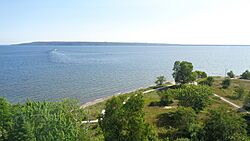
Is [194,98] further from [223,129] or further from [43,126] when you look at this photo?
[43,126]

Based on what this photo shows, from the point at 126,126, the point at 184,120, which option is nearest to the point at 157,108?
the point at 184,120

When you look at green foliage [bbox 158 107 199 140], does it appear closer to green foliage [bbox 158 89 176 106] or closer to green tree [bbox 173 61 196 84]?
green foliage [bbox 158 89 176 106]

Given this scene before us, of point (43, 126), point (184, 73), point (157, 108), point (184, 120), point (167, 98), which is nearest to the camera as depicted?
point (43, 126)

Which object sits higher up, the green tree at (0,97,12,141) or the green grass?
the green tree at (0,97,12,141)

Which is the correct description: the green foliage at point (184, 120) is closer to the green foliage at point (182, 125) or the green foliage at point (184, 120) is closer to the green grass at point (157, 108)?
the green foliage at point (182, 125)

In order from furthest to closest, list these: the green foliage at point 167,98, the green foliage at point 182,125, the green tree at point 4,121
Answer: the green foliage at point 167,98 < the green foliage at point 182,125 < the green tree at point 4,121

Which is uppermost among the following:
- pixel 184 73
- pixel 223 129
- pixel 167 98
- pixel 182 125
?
pixel 223 129

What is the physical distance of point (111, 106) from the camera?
2327 cm

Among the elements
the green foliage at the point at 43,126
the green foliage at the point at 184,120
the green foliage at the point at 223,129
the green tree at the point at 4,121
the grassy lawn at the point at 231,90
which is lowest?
the grassy lawn at the point at 231,90

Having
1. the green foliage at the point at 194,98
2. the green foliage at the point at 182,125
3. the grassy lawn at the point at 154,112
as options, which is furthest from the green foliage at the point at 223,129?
the green foliage at the point at 194,98

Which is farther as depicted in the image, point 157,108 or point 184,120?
point 157,108

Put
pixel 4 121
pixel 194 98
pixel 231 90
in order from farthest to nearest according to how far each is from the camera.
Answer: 1. pixel 231 90
2. pixel 194 98
3. pixel 4 121

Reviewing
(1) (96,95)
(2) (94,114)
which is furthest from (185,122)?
(1) (96,95)

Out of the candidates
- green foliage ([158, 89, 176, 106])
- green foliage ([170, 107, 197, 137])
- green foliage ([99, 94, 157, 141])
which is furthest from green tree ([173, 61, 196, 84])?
green foliage ([99, 94, 157, 141])
